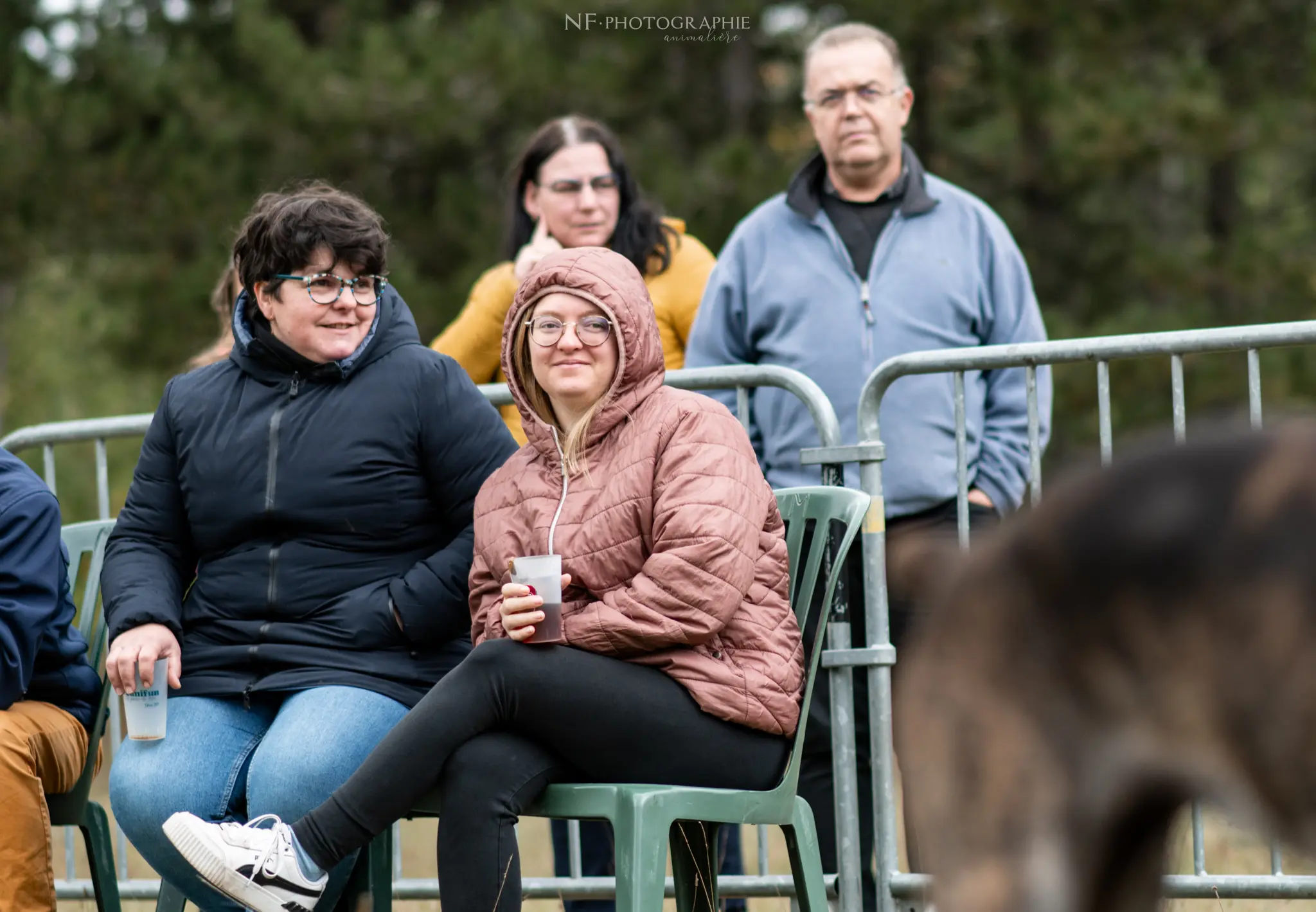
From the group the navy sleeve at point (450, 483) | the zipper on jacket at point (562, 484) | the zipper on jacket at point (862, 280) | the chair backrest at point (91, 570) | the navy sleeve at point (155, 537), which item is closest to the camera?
the zipper on jacket at point (562, 484)

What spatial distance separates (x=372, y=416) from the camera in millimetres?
3627

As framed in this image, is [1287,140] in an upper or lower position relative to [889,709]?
upper

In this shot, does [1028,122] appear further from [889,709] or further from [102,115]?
[889,709]

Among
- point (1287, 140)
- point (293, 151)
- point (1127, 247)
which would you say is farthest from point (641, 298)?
point (1127, 247)

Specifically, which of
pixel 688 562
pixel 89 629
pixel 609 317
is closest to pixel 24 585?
pixel 89 629

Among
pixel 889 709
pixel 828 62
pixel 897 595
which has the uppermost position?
pixel 828 62

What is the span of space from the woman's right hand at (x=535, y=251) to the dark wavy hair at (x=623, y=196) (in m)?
0.16

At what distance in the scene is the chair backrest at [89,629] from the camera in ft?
12.3

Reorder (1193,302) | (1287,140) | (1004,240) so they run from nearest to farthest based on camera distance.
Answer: (1004,240)
(1287,140)
(1193,302)

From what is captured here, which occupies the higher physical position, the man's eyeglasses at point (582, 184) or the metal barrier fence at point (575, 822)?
the man's eyeglasses at point (582, 184)

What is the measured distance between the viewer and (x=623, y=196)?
4.79 m

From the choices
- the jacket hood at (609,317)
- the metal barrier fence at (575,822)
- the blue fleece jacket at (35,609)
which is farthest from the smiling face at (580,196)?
the blue fleece jacket at (35,609)

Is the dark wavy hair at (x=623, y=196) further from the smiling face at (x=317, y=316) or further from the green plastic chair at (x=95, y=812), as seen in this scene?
the green plastic chair at (x=95, y=812)

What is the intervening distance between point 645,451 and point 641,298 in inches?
15.0
